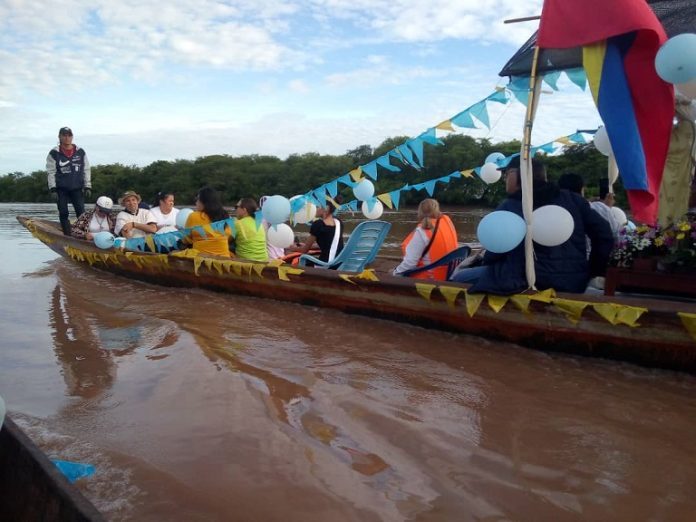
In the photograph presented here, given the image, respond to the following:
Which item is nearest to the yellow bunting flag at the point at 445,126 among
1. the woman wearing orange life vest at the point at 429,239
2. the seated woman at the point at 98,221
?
the woman wearing orange life vest at the point at 429,239

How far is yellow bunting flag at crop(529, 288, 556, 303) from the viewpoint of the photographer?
11.6 feet

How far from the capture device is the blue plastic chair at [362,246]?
5.23m

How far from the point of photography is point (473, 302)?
3.86 m

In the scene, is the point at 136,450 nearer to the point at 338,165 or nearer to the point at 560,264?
the point at 560,264

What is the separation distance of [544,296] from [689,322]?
799 millimetres

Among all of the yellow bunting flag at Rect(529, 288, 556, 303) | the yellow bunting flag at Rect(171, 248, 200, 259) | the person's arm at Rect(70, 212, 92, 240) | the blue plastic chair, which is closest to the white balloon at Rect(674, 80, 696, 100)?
the yellow bunting flag at Rect(529, 288, 556, 303)

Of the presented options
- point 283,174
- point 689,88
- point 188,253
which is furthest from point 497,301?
point 283,174

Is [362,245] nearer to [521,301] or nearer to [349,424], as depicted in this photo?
[521,301]

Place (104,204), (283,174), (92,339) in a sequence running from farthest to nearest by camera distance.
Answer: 1. (283,174)
2. (104,204)
3. (92,339)

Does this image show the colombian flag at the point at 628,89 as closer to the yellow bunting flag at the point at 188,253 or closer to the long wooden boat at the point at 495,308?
the long wooden boat at the point at 495,308

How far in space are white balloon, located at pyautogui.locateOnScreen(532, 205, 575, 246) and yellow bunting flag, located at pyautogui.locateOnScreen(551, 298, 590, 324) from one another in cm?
36

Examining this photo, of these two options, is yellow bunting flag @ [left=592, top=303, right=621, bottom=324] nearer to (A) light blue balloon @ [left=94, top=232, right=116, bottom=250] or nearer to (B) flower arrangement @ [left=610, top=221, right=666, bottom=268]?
(B) flower arrangement @ [left=610, top=221, right=666, bottom=268]

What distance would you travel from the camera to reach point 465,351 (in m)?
3.88

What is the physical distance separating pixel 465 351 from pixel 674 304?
1309 millimetres
